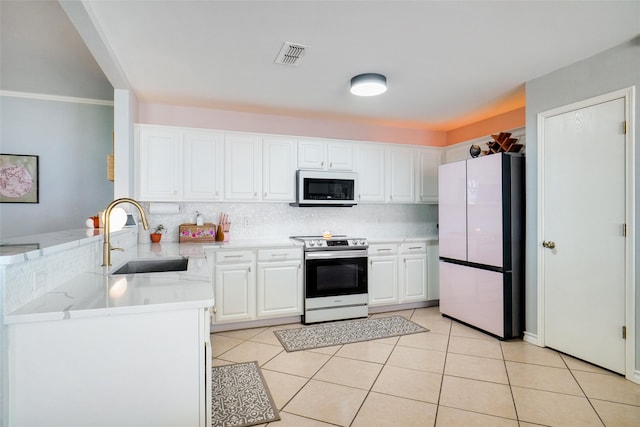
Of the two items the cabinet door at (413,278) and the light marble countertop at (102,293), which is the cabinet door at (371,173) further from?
the light marble countertop at (102,293)

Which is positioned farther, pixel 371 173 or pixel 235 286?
pixel 371 173

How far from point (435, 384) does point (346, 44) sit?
2.54 m

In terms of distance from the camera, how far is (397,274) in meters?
4.29

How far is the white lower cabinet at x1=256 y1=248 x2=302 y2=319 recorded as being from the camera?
370 cm

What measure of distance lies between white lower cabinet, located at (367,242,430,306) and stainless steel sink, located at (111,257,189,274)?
229cm

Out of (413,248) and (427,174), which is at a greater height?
(427,174)

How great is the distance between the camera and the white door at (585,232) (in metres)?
2.57

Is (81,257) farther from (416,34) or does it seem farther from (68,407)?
(416,34)

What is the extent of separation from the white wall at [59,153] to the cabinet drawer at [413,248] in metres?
3.59

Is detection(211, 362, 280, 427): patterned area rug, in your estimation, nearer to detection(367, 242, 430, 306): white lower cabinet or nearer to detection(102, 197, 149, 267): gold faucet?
detection(102, 197, 149, 267): gold faucet

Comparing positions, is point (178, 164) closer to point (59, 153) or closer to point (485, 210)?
point (59, 153)

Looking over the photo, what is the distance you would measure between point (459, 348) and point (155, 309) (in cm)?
281

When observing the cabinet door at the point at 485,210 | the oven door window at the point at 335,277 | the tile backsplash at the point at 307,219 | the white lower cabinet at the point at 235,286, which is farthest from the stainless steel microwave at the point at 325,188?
the cabinet door at the point at 485,210

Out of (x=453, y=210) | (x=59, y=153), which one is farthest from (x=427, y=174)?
(x=59, y=153)
